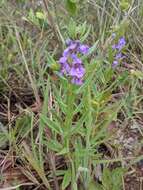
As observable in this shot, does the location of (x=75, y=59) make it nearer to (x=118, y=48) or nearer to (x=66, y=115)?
(x=66, y=115)

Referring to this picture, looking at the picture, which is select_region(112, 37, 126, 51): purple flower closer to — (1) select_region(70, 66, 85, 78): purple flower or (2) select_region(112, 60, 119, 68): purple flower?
(2) select_region(112, 60, 119, 68): purple flower

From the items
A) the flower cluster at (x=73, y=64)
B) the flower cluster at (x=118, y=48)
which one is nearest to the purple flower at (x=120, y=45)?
the flower cluster at (x=118, y=48)

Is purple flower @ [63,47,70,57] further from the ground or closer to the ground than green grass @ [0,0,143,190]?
further from the ground

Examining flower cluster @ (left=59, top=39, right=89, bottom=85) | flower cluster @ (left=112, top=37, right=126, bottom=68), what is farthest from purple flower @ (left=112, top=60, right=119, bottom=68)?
flower cluster @ (left=59, top=39, right=89, bottom=85)

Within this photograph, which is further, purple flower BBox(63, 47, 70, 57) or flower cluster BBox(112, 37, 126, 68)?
flower cluster BBox(112, 37, 126, 68)

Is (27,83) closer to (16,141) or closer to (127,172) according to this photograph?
(16,141)

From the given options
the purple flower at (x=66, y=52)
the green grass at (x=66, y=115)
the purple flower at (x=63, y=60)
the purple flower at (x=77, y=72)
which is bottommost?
the green grass at (x=66, y=115)

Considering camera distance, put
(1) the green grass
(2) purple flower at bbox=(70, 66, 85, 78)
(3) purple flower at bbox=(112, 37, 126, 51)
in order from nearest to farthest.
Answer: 1. (2) purple flower at bbox=(70, 66, 85, 78)
2. (1) the green grass
3. (3) purple flower at bbox=(112, 37, 126, 51)

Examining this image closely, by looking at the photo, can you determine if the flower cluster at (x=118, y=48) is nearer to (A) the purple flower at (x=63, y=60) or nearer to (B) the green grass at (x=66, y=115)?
(B) the green grass at (x=66, y=115)
